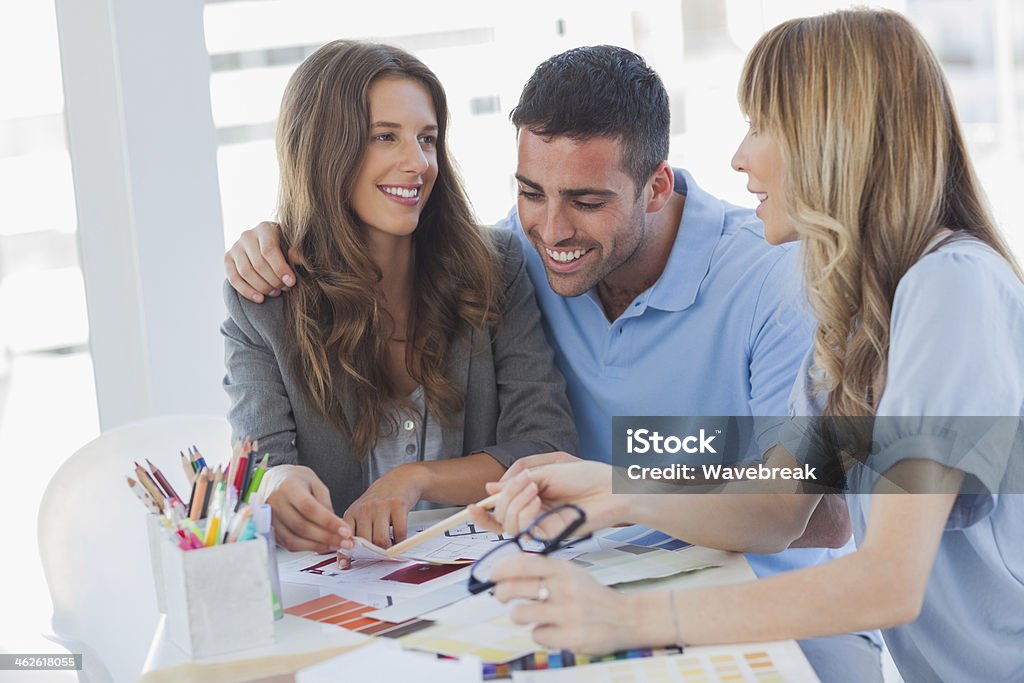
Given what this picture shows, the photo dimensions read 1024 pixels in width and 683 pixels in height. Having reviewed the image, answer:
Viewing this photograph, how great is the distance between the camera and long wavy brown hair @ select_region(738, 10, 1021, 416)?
1.12 meters

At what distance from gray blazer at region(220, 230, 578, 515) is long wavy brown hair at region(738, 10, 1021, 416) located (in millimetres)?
576

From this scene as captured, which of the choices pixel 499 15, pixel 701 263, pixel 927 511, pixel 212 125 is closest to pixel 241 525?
pixel 927 511

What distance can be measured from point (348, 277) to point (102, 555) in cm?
61

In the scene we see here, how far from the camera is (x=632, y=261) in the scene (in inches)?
68.7

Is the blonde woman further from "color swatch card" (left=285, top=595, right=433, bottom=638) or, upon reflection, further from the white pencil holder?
the white pencil holder

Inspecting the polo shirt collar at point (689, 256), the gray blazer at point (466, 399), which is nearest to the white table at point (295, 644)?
the gray blazer at point (466, 399)

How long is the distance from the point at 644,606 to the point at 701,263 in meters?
0.84

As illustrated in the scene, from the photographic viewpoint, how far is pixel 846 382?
1202mm

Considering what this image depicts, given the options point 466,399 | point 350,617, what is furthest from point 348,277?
point 350,617

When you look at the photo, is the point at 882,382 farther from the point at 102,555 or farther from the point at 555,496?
the point at 102,555

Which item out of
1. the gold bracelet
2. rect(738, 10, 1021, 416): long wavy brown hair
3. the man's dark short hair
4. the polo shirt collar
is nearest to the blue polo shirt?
the polo shirt collar

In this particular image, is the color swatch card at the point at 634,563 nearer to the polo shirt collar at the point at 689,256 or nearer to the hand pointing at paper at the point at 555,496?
the hand pointing at paper at the point at 555,496

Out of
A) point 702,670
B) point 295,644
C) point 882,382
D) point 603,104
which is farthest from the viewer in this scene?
point 603,104

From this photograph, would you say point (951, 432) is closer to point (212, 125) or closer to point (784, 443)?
point (784, 443)
